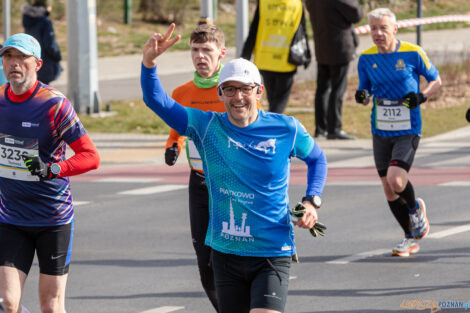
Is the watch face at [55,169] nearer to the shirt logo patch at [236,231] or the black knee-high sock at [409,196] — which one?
the shirt logo patch at [236,231]

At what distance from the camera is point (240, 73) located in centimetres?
546

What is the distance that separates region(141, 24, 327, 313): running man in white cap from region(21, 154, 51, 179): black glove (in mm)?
726

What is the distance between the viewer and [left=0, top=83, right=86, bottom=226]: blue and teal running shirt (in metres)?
6.12

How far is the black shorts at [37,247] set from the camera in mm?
6133

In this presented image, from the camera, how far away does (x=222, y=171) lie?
18.4 ft

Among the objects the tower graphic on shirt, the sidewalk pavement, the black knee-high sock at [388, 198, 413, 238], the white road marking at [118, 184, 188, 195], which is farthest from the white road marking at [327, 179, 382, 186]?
the tower graphic on shirt

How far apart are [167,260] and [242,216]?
3.91 metres

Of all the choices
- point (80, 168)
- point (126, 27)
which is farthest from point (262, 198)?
point (126, 27)

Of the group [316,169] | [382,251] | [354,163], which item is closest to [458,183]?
[354,163]

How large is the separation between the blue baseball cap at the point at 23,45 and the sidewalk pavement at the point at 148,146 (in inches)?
352

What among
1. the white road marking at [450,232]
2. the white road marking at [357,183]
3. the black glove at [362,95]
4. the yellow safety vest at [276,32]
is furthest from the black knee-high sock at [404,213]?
the yellow safety vest at [276,32]

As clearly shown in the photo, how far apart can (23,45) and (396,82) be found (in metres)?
4.17

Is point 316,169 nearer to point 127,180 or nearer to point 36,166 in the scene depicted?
point 36,166

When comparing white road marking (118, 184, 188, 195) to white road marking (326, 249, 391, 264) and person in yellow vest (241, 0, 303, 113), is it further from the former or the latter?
white road marking (326, 249, 391, 264)
